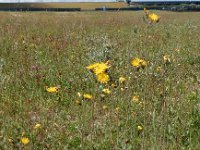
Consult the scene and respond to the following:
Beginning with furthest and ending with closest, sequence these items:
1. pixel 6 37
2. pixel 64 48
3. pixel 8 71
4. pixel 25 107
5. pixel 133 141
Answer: pixel 6 37 < pixel 64 48 < pixel 8 71 < pixel 25 107 < pixel 133 141

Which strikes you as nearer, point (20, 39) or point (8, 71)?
point (8, 71)

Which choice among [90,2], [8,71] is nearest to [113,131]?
[8,71]

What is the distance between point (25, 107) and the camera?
4676 millimetres

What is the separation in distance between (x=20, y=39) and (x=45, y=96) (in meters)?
3.49

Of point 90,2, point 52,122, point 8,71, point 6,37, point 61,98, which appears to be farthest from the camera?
point 90,2

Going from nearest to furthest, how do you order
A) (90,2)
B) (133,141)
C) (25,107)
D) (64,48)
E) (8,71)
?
(133,141)
(25,107)
(8,71)
(64,48)
(90,2)

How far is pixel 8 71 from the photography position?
615 centimetres

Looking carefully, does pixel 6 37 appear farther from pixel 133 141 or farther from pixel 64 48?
pixel 133 141

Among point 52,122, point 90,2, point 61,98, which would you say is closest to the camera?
point 52,122

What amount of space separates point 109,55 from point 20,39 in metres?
2.61

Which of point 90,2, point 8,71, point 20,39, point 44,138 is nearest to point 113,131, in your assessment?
point 44,138

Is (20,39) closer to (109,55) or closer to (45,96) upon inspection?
(109,55)

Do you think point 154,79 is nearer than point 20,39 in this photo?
Yes

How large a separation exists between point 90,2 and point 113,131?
78610 millimetres
